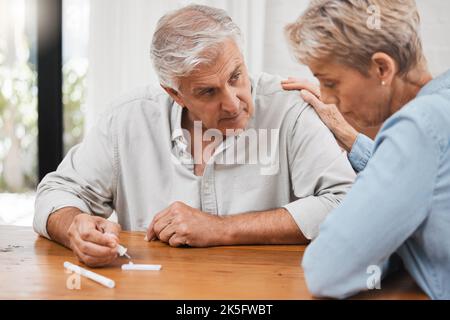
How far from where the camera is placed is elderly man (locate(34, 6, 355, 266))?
140 cm

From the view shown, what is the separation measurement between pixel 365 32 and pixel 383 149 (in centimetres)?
25

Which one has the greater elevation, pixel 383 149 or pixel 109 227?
pixel 383 149

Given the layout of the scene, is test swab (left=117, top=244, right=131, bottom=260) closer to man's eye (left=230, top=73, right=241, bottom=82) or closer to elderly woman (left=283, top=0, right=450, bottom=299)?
elderly woman (left=283, top=0, right=450, bottom=299)

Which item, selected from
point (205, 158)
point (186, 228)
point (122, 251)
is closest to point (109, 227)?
point (122, 251)

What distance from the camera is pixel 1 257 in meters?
1.27

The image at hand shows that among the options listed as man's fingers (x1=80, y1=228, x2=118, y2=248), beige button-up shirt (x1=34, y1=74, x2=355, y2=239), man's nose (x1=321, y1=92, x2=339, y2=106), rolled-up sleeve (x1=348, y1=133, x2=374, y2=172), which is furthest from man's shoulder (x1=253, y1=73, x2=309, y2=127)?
man's fingers (x1=80, y1=228, x2=118, y2=248)

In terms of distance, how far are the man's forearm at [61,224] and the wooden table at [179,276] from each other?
2cm

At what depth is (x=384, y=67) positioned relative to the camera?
3.49 feet

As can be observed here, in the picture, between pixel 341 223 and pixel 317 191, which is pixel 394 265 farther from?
pixel 317 191

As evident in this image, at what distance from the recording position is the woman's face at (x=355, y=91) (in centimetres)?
109

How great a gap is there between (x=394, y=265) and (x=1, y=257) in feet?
2.61

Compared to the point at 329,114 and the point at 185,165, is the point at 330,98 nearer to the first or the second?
the point at 329,114

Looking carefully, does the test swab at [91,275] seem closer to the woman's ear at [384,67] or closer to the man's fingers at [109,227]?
the man's fingers at [109,227]

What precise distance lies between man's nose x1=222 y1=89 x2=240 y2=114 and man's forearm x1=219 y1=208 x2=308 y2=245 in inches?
12.0
